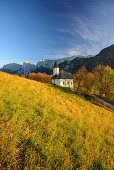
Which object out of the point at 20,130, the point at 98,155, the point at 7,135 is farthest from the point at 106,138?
the point at 7,135

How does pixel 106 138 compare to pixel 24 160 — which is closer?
pixel 24 160

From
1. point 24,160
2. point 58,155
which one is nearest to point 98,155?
point 58,155

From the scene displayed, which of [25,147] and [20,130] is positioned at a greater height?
[20,130]

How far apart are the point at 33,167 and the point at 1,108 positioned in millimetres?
4352

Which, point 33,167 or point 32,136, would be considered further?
point 32,136

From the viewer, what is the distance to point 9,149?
2.45 metres

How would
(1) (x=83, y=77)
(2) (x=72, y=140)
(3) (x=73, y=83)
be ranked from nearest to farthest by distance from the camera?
(2) (x=72, y=140), (1) (x=83, y=77), (3) (x=73, y=83)

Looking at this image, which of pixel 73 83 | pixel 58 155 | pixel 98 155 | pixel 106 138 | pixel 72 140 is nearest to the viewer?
pixel 58 155

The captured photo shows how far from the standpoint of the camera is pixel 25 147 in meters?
2.85

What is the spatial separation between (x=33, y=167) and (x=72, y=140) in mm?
2190

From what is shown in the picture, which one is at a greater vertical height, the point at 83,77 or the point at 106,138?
the point at 83,77

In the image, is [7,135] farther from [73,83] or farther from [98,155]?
[73,83]

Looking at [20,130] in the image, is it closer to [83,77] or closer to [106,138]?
[106,138]

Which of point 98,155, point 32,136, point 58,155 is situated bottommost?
point 98,155
